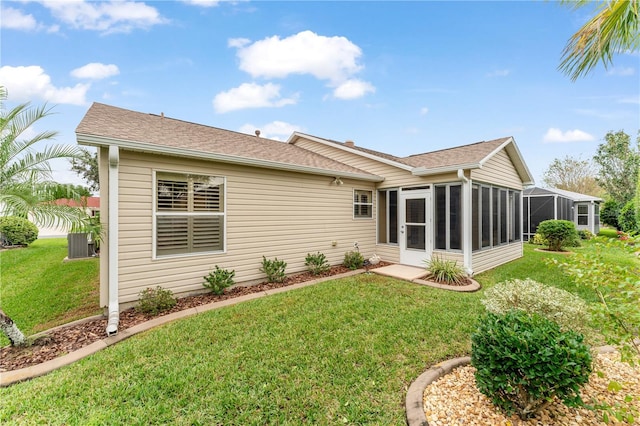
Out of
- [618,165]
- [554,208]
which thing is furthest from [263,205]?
[618,165]

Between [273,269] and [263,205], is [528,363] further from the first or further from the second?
[263,205]

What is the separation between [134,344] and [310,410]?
8.87 feet

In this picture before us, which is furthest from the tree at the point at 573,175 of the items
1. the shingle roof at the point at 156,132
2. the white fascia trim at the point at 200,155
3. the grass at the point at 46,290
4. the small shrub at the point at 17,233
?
the small shrub at the point at 17,233

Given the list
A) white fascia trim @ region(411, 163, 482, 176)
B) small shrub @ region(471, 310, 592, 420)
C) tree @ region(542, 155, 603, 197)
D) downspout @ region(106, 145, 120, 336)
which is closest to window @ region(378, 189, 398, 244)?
white fascia trim @ region(411, 163, 482, 176)

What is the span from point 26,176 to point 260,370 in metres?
4.30

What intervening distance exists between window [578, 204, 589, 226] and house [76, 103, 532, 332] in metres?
12.6

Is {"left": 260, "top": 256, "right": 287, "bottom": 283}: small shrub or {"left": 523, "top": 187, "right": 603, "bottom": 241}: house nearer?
{"left": 260, "top": 256, "right": 287, "bottom": 283}: small shrub

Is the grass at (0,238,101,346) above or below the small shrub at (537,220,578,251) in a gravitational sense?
below

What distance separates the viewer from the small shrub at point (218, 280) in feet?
17.9

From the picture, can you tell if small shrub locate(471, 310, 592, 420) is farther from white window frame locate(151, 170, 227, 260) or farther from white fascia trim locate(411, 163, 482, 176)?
white fascia trim locate(411, 163, 482, 176)

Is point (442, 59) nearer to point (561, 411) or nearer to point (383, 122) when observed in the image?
point (383, 122)

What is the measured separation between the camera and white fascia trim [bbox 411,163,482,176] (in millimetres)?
6707

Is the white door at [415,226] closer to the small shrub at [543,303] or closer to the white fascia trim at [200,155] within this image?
the white fascia trim at [200,155]

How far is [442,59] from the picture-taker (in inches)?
384
